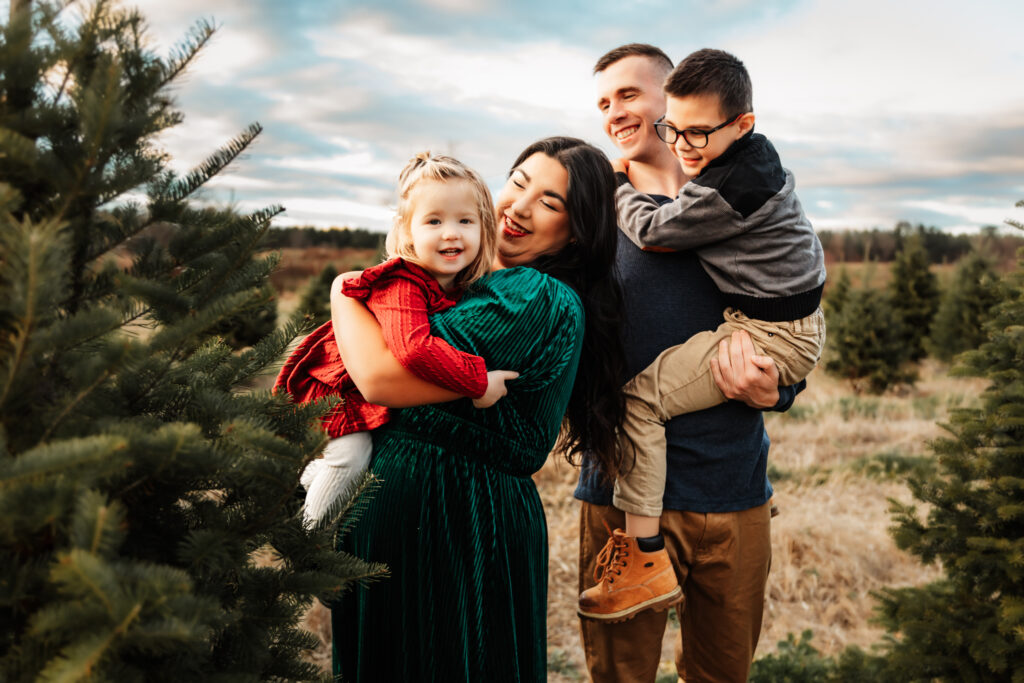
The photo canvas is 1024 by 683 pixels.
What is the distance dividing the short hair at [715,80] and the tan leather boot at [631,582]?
147 centimetres

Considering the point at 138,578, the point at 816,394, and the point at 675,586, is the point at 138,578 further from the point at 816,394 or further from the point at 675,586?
the point at 816,394

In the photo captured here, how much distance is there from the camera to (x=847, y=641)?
464 centimetres

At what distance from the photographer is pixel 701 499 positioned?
8.06 ft

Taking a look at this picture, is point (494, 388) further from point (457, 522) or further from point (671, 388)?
point (671, 388)

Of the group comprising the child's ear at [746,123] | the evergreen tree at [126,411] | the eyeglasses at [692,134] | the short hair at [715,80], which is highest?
the short hair at [715,80]

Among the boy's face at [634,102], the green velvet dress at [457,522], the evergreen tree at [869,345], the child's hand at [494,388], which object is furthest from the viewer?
the evergreen tree at [869,345]

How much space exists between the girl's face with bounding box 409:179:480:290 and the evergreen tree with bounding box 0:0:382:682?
61 centimetres

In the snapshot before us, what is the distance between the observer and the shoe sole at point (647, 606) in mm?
2322

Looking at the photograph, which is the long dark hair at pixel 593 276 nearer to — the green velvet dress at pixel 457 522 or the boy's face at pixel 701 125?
the green velvet dress at pixel 457 522

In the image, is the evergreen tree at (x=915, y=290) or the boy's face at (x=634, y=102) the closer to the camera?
the boy's face at (x=634, y=102)

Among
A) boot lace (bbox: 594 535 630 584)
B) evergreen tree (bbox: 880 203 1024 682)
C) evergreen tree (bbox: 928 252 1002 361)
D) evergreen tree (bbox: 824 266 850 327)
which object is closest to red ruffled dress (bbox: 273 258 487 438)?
boot lace (bbox: 594 535 630 584)

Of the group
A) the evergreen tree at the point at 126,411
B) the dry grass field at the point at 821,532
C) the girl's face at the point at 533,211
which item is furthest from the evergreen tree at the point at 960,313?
the evergreen tree at the point at 126,411

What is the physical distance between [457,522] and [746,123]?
1617 mm

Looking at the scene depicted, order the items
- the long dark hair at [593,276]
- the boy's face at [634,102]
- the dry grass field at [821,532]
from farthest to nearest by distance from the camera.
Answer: the dry grass field at [821,532] < the boy's face at [634,102] < the long dark hair at [593,276]
